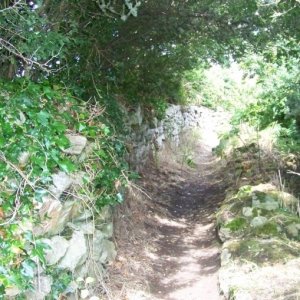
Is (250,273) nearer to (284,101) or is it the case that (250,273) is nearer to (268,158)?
(268,158)

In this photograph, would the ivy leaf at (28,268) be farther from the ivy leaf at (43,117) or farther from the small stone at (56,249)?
the ivy leaf at (43,117)

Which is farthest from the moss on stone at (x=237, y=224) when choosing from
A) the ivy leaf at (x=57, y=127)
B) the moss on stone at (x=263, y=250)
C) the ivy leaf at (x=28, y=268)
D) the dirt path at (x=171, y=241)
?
the ivy leaf at (x=28, y=268)

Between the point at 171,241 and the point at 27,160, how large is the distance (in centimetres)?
373

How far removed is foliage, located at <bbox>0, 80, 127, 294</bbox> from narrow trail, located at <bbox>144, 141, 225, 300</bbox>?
1.72m

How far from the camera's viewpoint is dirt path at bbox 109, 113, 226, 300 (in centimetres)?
499

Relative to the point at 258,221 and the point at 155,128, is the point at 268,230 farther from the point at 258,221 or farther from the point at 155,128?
the point at 155,128

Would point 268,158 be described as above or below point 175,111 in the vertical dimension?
below

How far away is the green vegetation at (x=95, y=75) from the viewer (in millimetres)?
3146

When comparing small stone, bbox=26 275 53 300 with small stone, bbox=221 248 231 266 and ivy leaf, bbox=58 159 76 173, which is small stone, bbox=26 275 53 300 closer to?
ivy leaf, bbox=58 159 76 173

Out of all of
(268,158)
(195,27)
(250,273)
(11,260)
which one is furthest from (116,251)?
(268,158)

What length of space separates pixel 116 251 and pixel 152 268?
21.4 inches

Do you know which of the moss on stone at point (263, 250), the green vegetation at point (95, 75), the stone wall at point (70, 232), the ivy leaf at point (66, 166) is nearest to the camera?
the green vegetation at point (95, 75)

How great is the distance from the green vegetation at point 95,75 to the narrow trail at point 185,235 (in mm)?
743

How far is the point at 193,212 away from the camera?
810 centimetres
